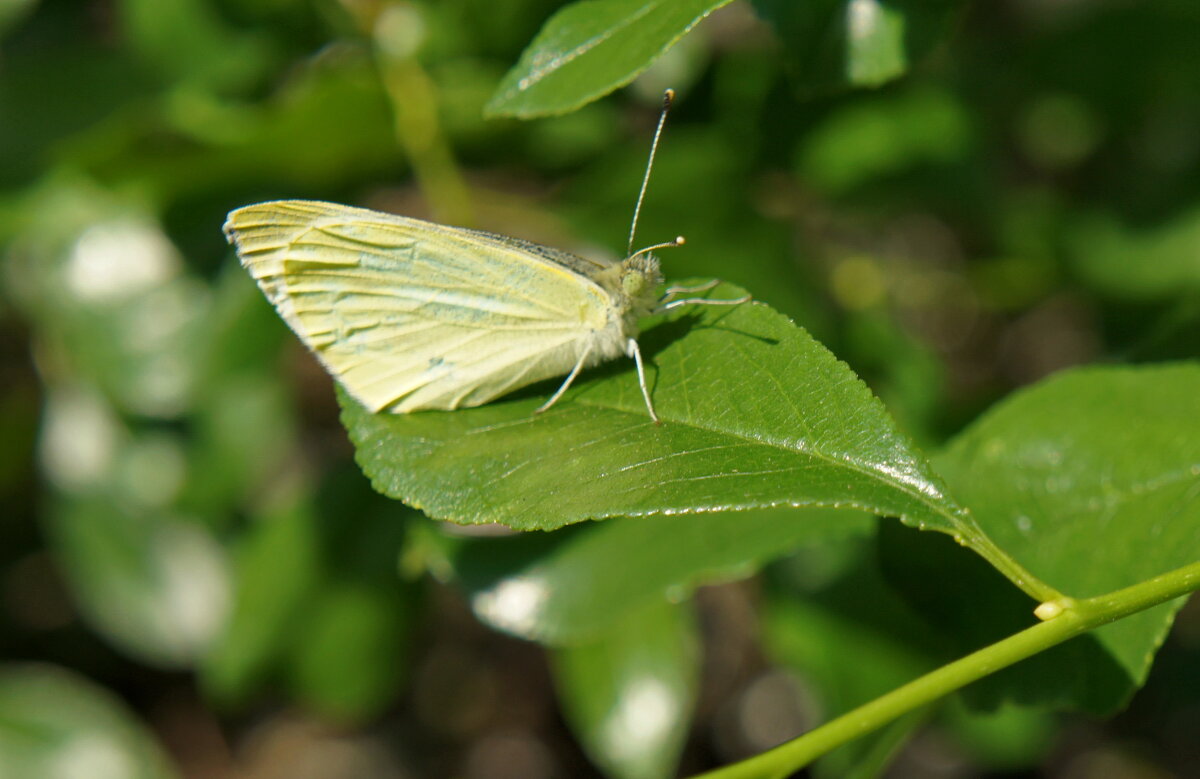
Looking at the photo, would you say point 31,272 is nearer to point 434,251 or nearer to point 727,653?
point 434,251

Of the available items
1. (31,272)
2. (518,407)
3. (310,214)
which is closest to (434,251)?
(310,214)

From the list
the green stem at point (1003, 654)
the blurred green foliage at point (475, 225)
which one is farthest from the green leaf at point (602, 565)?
the green stem at point (1003, 654)

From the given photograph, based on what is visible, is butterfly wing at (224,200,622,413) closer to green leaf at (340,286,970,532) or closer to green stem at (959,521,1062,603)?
green leaf at (340,286,970,532)

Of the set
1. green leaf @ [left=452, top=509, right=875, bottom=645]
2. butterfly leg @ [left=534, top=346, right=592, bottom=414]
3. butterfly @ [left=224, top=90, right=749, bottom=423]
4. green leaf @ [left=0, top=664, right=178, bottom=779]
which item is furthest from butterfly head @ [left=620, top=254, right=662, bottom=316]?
green leaf @ [left=0, top=664, right=178, bottom=779]

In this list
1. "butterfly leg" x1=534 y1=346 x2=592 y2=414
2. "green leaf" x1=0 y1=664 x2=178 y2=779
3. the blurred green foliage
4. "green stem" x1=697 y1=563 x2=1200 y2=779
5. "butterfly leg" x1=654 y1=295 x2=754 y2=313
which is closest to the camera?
"green stem" x1=697 y1=563 x2=1200 y2=779

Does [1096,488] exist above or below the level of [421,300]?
below

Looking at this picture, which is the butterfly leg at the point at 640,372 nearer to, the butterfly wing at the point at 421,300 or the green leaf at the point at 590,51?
the butterfly wing at the point at 421,300

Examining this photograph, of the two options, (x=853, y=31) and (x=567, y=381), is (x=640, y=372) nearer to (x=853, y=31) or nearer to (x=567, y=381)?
(x=567, y=381)

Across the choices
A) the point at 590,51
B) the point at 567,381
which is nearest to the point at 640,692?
the point at 567,381
